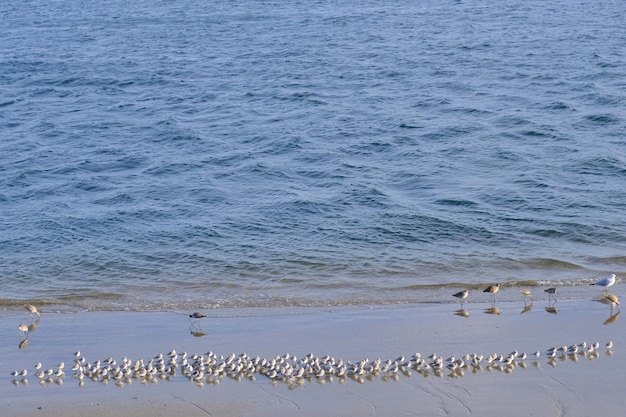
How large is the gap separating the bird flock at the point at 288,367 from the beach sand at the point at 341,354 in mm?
87

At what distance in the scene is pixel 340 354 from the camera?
1722cm

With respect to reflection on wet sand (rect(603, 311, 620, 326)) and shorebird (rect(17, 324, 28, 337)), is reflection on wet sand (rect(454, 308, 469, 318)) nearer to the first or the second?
reflection on wet sand (rect(603, 311, 620, 326))

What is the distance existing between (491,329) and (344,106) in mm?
18717

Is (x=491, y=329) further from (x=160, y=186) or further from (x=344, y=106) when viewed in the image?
(x=344, y=106)

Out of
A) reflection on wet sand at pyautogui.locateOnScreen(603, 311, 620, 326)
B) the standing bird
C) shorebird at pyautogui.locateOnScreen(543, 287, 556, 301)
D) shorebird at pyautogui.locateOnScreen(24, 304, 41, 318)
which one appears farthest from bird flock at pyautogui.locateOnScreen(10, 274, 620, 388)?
shorebird at pyautogui.locateOnScreen(24, 304, 41, 318)

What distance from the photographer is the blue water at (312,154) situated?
22.5 metres

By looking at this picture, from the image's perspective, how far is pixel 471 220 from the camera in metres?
25.0

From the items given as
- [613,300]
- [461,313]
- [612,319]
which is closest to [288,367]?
[461,313]

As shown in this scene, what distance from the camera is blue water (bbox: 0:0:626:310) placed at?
2247 cm

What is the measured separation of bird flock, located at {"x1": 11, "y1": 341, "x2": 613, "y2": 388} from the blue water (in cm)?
381

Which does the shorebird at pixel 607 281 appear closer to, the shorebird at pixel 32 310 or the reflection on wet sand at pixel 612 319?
the reflection on wet sand at pixel 612 319

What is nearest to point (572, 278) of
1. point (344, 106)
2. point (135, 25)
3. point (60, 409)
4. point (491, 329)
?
point (491, 329)

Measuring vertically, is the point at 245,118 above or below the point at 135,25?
below

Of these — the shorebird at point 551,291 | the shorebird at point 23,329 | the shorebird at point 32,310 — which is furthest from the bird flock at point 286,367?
the shorebird at point 32,310
